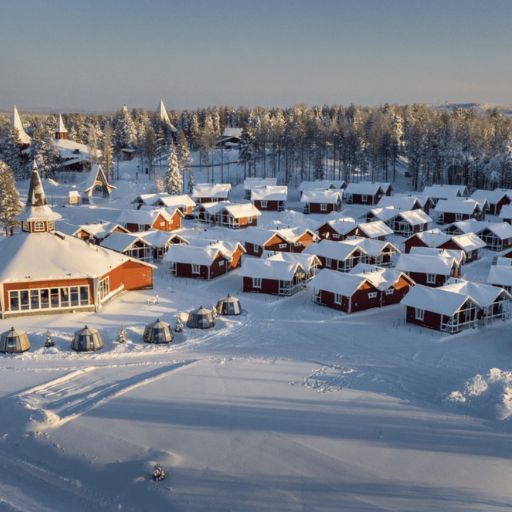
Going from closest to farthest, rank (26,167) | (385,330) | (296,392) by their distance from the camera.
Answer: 1. (296,392)
2. (385,330)
3. (26,167)

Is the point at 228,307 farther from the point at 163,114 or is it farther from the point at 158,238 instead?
the point at 163,114

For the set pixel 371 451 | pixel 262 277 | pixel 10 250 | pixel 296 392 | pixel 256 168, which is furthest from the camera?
pixel 256 168

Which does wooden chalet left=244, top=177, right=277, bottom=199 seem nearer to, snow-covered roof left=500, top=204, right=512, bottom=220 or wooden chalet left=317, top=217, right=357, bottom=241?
wooden chalet left=317, top=217, right=357, bottom=241

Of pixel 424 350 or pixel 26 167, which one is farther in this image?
pixel 26 167

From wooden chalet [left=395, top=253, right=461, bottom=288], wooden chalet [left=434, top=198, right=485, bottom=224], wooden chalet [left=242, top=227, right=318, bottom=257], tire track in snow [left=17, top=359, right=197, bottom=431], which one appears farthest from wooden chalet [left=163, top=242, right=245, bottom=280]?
wooden chalet [left=434, top=198, right=485, bottom=224]

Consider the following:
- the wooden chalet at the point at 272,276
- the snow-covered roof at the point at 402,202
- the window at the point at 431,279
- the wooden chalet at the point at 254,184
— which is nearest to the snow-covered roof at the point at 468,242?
the window at the point at 431,279

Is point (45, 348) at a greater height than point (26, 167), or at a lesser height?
lesser

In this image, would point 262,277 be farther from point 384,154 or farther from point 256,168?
point 256,168

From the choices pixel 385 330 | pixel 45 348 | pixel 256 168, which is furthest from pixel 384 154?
pixel 45 348
